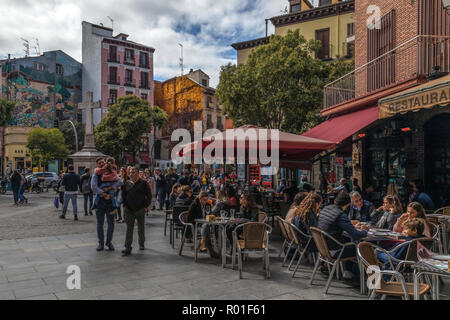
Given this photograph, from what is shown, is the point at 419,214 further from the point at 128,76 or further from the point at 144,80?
the point at 144,80

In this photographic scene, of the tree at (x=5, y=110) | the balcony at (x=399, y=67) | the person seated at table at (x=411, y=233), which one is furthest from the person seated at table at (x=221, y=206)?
the tree at (x=5, y=110)

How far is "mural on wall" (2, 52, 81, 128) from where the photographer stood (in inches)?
1687

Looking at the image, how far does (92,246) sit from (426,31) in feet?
36.9

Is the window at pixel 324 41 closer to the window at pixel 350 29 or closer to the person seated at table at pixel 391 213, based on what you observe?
the window at pixel 350 29

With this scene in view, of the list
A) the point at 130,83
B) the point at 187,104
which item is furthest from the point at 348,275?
the point at 130,83

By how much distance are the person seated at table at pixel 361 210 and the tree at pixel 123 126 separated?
3122 cm

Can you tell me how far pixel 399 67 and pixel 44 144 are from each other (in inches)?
1315

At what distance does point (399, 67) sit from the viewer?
11492mm

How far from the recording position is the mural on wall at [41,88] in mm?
42844

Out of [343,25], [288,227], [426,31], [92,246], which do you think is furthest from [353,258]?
[343,25]

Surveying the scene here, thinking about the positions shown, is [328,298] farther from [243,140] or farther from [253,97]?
[253,97]

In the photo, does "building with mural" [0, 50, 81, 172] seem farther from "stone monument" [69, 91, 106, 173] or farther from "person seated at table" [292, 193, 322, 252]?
"person seated at table" [292, 193, 322, 252]

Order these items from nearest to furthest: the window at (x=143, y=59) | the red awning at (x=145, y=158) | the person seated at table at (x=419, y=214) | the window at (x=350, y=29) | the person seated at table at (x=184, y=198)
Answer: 1. the person seated at table at (x=419, y=214)
2. the person seated at table at (x=184, y=198)
3. the window at (x=350, y=29)
4. the red awning at (x=145, y=158)
5. the window at (x=143, y=59)
